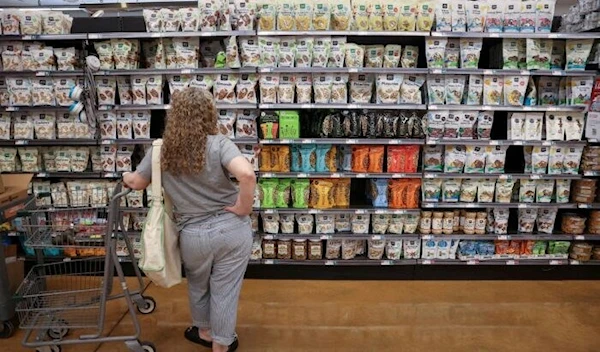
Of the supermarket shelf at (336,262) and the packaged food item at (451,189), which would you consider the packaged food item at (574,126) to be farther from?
the supermarket shelf at (336,262)

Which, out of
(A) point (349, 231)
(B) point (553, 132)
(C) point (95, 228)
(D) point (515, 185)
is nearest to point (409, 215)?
(A) point (349, 231)

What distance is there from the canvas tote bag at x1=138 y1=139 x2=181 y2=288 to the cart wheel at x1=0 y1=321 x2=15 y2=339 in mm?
1465

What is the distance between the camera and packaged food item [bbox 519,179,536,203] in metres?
4.00

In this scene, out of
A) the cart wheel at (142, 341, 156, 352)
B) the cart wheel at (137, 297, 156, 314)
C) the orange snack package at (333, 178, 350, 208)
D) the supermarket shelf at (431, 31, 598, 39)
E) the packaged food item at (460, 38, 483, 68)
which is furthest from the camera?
the orange snack package at (333, 178, 350, 208)

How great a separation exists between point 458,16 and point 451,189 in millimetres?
1545

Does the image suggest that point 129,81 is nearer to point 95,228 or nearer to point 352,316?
point 95,228

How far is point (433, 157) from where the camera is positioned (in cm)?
394

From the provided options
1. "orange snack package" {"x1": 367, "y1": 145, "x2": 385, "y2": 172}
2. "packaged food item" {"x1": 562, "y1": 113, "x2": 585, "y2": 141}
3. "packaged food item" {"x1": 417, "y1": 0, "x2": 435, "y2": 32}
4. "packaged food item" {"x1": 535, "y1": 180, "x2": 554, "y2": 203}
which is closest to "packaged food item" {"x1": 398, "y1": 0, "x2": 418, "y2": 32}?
"packaged food item" {"x1": 417, "y1": 0, "x2": 435, "y2": 32}

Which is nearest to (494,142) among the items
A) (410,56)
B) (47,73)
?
(410,56)

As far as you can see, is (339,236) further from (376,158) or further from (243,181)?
(243,181)

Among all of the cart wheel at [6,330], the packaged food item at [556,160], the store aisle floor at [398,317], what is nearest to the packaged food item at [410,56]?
the packaged food item at [556,160]

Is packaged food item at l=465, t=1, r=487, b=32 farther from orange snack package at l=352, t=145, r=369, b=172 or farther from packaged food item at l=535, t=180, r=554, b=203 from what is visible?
packaged food item at l=535, t=180, r=554, b=203

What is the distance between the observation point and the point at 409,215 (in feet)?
13.3

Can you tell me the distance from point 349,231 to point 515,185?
1669 mm
